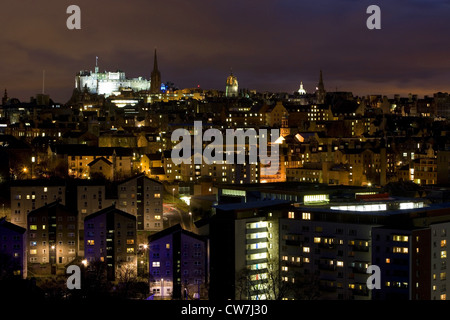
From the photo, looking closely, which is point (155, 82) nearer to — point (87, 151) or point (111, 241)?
point (87, 151)

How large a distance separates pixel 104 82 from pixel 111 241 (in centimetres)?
3935

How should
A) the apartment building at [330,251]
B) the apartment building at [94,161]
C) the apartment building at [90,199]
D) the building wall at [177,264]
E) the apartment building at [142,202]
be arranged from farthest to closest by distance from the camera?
the apartment building at [94,161] → the apartment building at [142,202] → the apartment building at [90,199] → the building wall at [177,264] → the apartment building at [330,251]

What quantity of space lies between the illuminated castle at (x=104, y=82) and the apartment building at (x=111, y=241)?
37418mm

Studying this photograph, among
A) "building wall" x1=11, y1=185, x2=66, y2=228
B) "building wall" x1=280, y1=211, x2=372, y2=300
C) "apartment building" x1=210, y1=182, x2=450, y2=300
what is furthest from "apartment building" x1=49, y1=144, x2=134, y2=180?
"building wall" x1=280, y1=211, x2=372, y2=300

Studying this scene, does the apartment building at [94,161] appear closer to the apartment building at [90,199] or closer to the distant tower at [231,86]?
the apartment building at [90,199]

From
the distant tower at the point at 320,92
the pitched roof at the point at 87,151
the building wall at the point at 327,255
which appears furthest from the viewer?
the distant tower at the point at 320,92

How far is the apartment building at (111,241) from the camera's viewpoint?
14594mm

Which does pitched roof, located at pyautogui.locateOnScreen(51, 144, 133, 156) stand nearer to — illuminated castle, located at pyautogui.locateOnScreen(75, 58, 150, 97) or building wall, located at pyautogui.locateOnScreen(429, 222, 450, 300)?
building wall, located at pyautogui.locateOnScreen(429, 222, 450, 300)

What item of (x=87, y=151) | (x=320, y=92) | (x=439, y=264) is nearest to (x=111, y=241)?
(x=439, y=264)

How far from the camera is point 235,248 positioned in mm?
12469

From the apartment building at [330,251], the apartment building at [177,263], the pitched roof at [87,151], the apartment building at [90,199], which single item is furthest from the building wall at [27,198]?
the apartment building at [330,251]

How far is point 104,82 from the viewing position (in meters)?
52.9

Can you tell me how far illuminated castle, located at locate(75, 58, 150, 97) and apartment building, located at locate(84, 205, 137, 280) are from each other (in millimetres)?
37418

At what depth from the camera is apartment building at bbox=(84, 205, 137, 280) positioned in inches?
575
